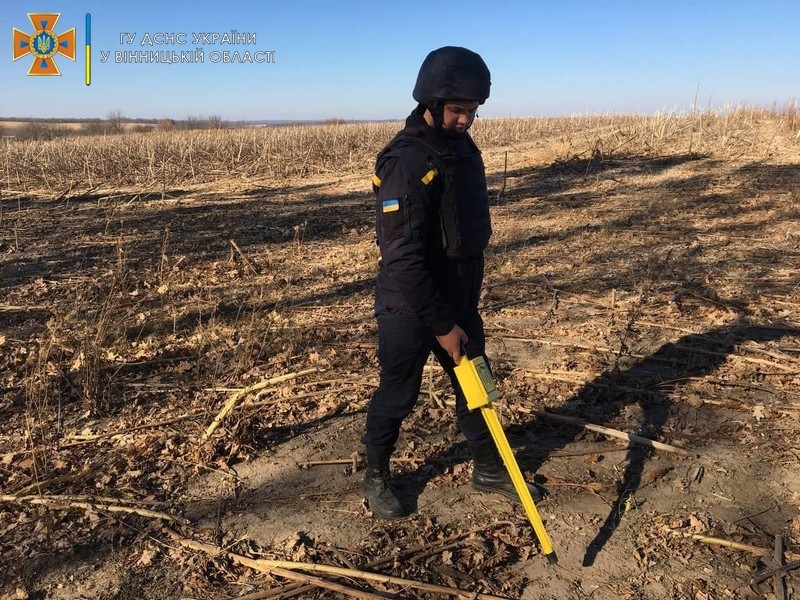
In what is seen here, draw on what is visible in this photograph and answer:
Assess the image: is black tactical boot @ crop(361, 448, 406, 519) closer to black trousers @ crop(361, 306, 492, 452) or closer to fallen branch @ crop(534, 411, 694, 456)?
black trousers @ crop(361, 306, 492, 452)

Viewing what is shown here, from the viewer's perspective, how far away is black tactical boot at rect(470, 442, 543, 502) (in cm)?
299

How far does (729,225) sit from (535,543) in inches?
306

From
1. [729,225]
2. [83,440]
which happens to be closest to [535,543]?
[83,440]

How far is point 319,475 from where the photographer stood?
3.24m

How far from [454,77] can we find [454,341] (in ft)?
3.37

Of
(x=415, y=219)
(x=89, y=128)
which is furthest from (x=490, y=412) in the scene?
(x=89, y=128)

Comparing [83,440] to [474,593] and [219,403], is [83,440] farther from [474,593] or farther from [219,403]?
[474,593]

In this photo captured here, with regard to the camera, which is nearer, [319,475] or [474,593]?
[474,593]

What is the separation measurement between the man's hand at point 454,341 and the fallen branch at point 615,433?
4.86 feet

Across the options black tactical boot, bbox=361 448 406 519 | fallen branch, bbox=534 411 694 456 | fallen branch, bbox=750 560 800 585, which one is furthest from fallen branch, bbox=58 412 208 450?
fallen branch, bbox=750 560 800 585

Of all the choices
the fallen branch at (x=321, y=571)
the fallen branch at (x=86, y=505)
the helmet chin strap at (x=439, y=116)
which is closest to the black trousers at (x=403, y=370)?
the fallen branch at (x=321, y=571)

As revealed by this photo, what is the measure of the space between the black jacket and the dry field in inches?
45.2

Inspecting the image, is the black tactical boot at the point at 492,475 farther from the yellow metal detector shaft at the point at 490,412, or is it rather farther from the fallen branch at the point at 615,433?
the fallen branch at the point at 615,433

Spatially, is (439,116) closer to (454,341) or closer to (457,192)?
(457,192)
